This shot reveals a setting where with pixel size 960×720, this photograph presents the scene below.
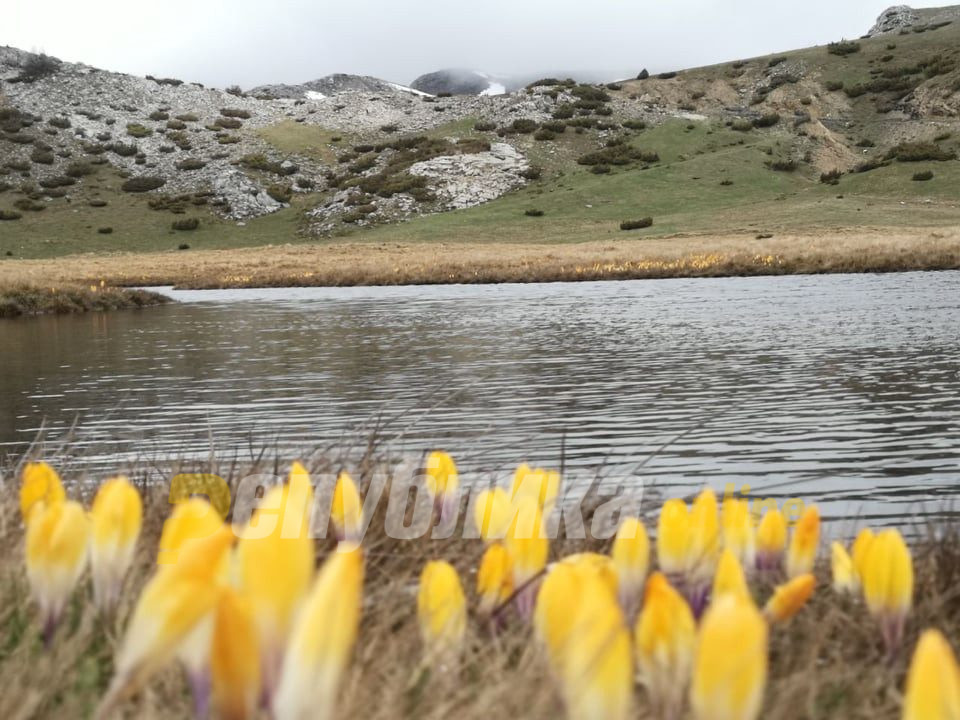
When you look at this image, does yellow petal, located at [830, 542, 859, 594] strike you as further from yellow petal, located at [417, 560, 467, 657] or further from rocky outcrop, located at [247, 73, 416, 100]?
rocky outcrop, located at [247, 73, 416, 100]

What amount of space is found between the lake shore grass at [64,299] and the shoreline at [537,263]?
0.39 metres

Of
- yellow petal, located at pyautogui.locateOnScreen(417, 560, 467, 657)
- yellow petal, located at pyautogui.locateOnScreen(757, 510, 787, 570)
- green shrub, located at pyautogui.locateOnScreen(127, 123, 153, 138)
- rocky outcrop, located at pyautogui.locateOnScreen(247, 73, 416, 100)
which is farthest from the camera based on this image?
rocky outcrop, located at pyautogui.locateOnScreen(247, 73, 416, 100)

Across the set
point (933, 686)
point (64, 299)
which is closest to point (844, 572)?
point (933, 686)

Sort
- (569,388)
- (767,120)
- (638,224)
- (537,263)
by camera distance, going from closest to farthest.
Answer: (569,388)
(537,263)
(638,224)
(767,120)

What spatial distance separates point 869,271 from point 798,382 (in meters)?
22.2

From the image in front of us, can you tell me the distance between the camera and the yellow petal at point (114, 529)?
1.45 metres

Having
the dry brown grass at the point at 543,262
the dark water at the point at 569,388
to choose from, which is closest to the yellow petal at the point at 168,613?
the dark water at the point at 569,388

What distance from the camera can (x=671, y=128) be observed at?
75.6 metres

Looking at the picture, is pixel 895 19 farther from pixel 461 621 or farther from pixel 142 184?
pixel 461 621

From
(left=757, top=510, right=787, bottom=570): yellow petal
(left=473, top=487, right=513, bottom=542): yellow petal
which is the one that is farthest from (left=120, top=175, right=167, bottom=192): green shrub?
(left=757, top=510, right=787, bottom=570): yellow petal

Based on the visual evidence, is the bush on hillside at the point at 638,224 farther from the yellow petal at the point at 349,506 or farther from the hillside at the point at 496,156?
the yellow petal at the point at 349,506

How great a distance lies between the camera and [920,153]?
200 feet

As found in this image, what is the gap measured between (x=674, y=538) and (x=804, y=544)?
1.02 feet

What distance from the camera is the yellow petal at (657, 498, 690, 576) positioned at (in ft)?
5.79
